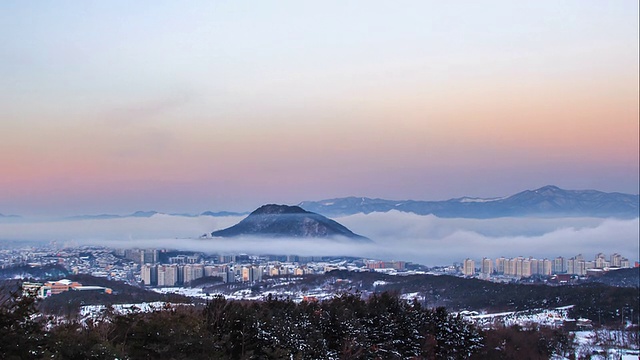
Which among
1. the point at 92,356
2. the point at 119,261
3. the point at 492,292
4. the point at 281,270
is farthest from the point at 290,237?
the point at 92,356

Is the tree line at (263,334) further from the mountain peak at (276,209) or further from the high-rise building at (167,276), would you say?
the mountain peak at (276,209)

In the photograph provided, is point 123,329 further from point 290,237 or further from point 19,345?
point 290,237

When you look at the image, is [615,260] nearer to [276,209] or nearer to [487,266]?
[487,266]

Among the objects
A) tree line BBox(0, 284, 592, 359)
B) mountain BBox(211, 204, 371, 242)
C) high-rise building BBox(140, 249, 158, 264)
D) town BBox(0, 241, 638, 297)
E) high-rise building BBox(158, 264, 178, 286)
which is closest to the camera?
tree line BBox(0, 284, 592, 359)

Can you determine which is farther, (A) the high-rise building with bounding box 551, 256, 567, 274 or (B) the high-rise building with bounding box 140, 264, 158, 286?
(A) the high-rise building with bounding box 551, 256, 567, 274

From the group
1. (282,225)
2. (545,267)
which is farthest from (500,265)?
(282,225)

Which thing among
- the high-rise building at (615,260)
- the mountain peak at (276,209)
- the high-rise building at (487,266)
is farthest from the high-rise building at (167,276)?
the high-rise building at (615,260)

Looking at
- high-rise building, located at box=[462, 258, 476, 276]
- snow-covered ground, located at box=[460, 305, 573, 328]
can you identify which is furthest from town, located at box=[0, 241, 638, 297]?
snow-covered ground, located at box=[460, 305, 573, 328]

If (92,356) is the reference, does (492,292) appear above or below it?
below

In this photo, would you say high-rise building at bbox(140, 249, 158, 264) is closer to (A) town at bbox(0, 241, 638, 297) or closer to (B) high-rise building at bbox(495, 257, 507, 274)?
(A) town at bbox(0, 241, 638, 297)
